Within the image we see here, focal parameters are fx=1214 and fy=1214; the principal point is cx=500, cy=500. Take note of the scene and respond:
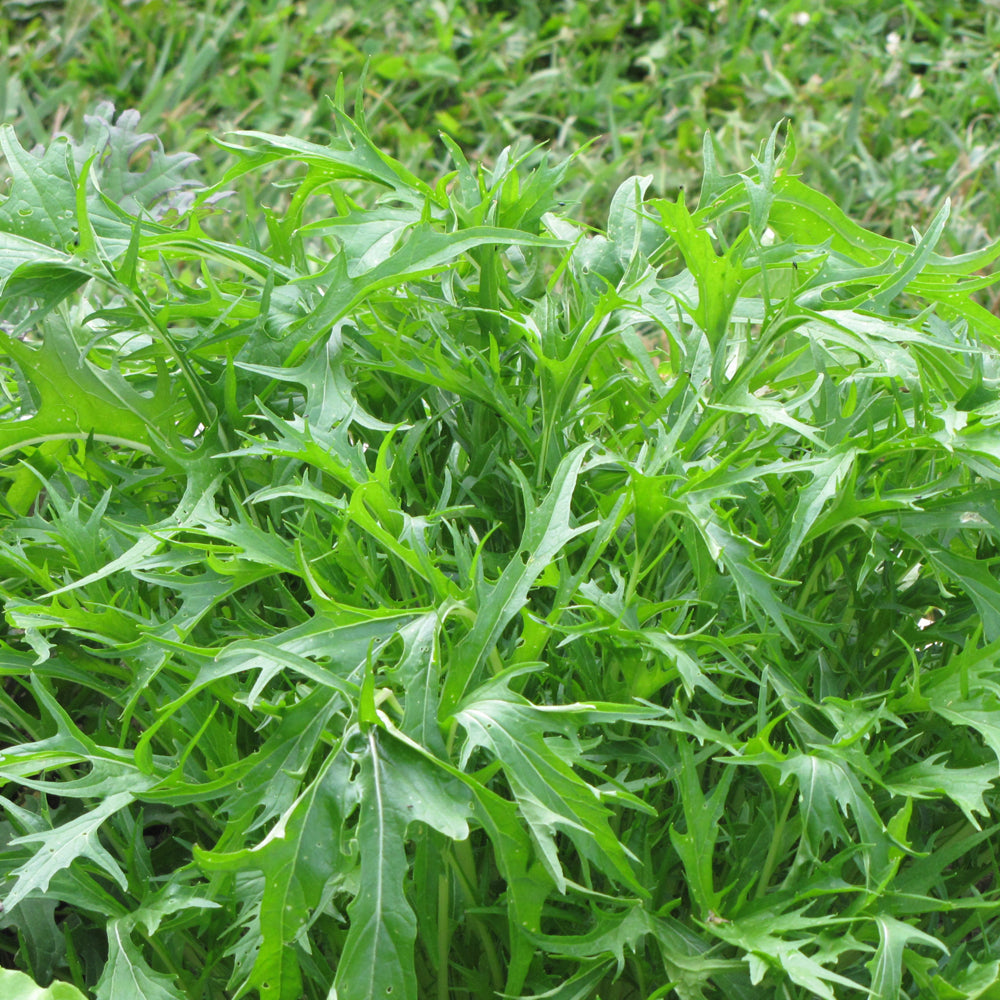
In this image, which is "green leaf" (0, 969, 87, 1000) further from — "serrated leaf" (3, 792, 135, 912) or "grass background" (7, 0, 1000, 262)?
"grass background" (7, 0, 1000, 262)

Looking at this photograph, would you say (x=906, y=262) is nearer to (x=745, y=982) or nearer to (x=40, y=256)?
(x=745, y=982)

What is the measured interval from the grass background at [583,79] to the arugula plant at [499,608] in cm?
220

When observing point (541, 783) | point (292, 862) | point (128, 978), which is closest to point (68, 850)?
point (128, 978)

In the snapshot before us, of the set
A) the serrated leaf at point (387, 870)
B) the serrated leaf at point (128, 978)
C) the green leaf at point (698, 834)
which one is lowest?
the serrated leaf at point (128, 978)

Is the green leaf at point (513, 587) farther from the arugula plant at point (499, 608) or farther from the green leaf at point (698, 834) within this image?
the green leaf at point (698, 834)

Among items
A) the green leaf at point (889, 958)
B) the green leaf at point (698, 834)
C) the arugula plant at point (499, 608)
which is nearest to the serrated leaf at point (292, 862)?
the arugula plant at point (499, 608)

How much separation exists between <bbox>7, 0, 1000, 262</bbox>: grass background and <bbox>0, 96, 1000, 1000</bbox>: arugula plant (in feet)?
7.21

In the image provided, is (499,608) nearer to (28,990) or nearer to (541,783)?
(541,783)

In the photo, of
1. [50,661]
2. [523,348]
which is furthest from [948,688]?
[50,661]

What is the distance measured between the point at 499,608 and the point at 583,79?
3.20 m

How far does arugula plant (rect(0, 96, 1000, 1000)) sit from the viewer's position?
816mm

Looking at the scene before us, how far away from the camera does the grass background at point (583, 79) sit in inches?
132

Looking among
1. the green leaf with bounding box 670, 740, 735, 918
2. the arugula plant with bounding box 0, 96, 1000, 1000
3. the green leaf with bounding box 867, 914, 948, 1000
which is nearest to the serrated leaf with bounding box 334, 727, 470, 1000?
the arugula plant with bounding box 0, 96, 1000, 1000

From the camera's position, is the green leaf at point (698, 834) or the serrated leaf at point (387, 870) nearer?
the serrated leaf at point (387, 870)
